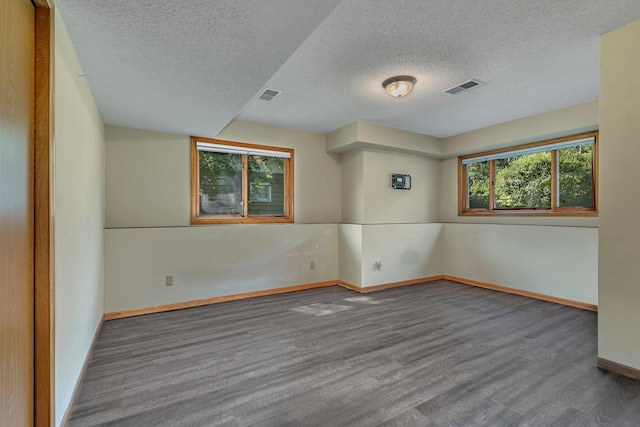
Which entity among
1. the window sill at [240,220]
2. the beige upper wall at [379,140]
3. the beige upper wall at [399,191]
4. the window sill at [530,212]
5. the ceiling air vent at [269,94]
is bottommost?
the window sill at [240,220]

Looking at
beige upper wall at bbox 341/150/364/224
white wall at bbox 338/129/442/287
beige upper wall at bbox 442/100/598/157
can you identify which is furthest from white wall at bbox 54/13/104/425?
beige upper wall at bbox 442/100/598/157

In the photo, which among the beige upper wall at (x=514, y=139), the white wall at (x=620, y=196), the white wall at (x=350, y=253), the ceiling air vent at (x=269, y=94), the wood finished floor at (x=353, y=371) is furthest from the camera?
the white wall at (x=350, y=253)

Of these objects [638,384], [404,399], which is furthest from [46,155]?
[638,384]

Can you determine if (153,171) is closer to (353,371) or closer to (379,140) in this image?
(379,140)

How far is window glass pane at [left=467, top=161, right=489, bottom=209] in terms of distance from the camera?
5.07 meters

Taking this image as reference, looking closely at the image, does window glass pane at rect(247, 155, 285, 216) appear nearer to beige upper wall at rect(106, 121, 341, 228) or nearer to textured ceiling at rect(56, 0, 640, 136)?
beige upper wall at rect(106, 121, 341, 228)

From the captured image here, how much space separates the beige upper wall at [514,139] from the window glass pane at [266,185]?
9.60 ft

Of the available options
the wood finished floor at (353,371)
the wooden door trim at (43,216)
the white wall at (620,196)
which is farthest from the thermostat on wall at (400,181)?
the wooden door trim at (43,216)

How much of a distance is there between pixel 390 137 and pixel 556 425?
3810mm

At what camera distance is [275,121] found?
4.33 metres

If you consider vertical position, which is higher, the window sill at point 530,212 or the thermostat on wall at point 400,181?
the thermostat on wall at point 400,181

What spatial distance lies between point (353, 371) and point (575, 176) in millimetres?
4019

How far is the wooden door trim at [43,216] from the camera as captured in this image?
1376 millimetres

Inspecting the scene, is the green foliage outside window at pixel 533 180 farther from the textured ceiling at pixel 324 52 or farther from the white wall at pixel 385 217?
the textured ceiling at pixel 324 52
